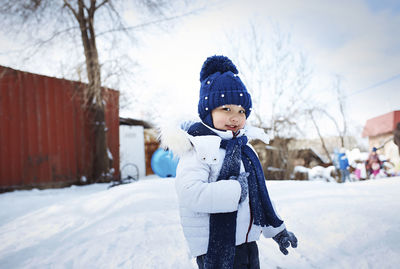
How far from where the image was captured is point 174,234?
2.12 meters

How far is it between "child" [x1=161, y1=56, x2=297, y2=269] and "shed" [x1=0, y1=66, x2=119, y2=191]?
662 centimetres

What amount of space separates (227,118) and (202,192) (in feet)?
1.39

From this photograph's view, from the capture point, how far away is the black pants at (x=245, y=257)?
3.72 ft

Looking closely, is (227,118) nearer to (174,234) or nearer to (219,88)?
(219,88)

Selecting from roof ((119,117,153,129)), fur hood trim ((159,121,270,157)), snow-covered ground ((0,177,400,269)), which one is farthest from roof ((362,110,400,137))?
fur hood trim ((159,121,270,157))

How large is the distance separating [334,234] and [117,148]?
8166 mm

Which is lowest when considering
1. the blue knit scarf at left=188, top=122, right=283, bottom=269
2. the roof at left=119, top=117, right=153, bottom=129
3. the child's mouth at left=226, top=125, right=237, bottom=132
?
the blue knit scarf at left=188, top=122, right=283, bottom=269

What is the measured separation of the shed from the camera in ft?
19.4

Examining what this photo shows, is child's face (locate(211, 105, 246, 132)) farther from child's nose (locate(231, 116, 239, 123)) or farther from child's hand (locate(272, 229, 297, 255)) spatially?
child's hand (locate(272, 229, 297, 255))

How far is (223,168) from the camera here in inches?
44.4

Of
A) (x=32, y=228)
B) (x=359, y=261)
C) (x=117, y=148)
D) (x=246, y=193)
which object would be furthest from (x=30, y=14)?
(x=359, y=261)

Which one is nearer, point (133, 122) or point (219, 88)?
point (219, 88)

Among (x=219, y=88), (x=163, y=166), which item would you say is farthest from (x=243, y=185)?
(x=163, y=166)

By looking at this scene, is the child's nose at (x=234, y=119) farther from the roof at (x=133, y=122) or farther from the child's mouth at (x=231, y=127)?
the roof at (x=133, y=122)
